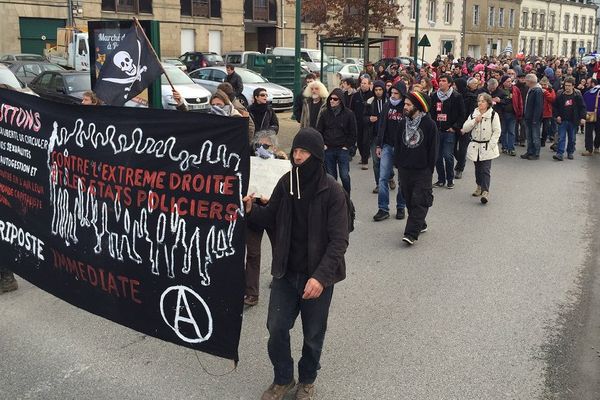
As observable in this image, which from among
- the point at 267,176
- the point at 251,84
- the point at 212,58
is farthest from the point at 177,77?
the point at 267,176

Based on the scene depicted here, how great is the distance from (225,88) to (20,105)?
220 cm

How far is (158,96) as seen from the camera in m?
7.66

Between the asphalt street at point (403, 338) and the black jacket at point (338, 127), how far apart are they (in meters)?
1.53

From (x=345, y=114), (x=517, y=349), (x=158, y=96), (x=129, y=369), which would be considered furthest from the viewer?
(x=345, y=114)

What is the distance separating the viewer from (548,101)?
13.6m

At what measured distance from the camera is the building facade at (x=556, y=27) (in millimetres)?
69062

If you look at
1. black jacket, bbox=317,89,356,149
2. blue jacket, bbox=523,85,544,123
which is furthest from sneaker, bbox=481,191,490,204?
blue jacket, bbox=523,85,544,123

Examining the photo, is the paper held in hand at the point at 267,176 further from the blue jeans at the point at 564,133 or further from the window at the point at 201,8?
the window at the point at 201,8

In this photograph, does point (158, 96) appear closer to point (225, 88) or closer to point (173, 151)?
point (225, 88)

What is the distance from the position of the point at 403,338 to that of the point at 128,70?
3295 mm

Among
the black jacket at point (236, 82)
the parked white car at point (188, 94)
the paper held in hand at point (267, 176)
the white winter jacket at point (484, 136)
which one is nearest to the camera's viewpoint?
the paper held in hand at point (267, 176)

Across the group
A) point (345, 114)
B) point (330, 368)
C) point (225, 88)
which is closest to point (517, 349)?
point (330, 368)

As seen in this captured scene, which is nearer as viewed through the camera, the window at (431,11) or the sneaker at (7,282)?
the sneaker at (7,282)

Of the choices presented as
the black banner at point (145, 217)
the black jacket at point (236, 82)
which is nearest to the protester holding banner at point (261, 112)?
the black banner at point (145, 217)
